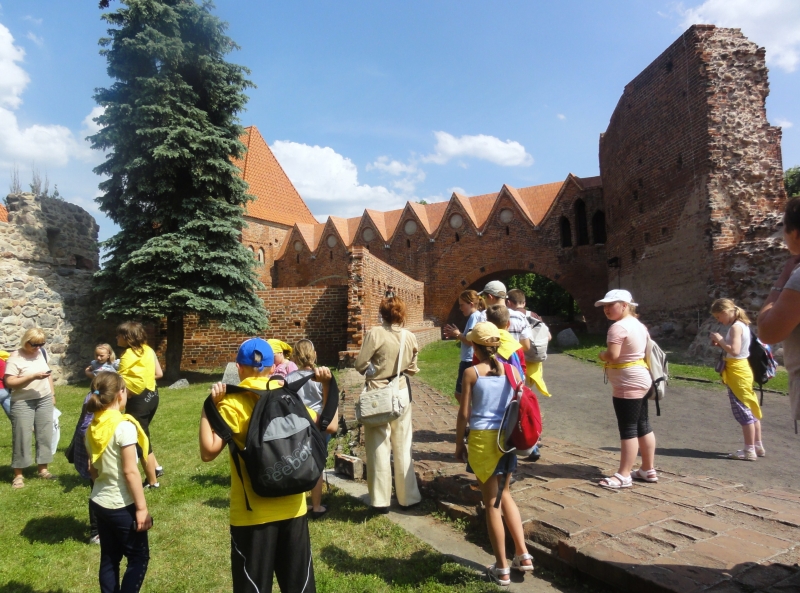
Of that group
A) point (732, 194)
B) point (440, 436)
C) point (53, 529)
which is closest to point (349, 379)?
point (440, 436)

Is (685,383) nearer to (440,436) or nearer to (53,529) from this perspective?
(440,436)

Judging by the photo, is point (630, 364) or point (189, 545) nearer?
point (189, 545)

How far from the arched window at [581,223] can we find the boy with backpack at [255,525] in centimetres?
2325

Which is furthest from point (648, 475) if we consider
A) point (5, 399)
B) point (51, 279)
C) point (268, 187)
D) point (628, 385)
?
point (268, 187)

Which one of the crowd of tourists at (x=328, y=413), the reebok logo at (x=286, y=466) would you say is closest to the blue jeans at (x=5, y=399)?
the crowd of tourists at (x=328, y=413)

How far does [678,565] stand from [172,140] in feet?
43.3

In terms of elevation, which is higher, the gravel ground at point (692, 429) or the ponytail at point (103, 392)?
the ponytail at point (103, 392)

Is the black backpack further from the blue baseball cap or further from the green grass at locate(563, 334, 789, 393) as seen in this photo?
the green grass at locate(563, 334, 789, 393)

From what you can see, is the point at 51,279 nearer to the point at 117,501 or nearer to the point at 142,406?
the point at 142,406

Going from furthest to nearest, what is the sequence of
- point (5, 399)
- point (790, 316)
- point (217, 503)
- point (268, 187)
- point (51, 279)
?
1. point (268, 187)
2. point (51, 279)
3. point (5, 399)
4. point (217, 503)
5. point (790, 316)

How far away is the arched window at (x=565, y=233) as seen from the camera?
78.9 feet

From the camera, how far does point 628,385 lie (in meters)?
4.09

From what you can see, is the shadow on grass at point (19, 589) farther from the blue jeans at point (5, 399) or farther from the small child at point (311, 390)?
the blue jeans at point (5, 399)

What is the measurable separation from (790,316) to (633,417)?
7.00 feet
